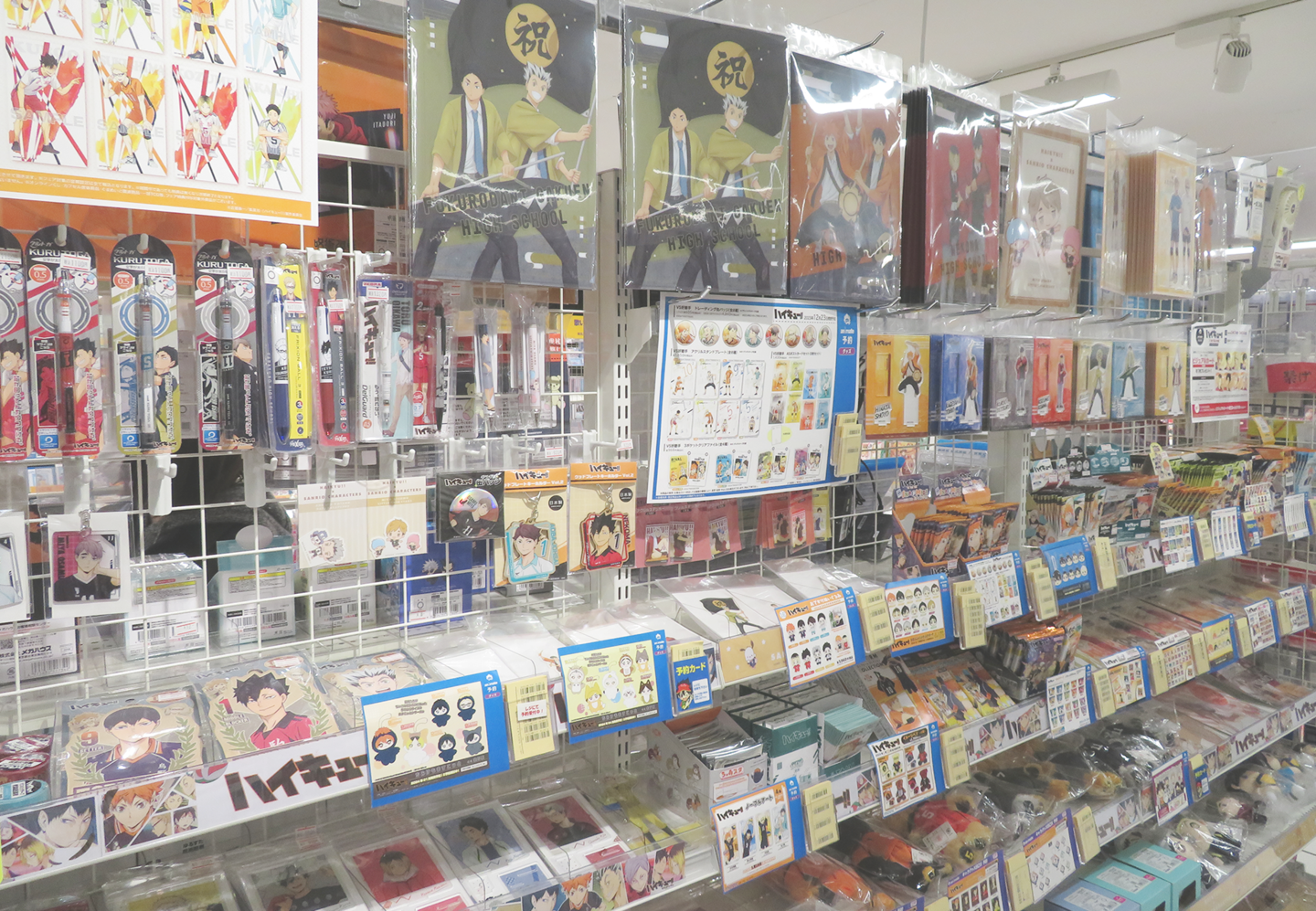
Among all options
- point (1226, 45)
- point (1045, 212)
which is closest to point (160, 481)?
point (1045, 212)

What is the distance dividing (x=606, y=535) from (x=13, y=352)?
950 mm

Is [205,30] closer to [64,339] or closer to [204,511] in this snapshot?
[64,339]

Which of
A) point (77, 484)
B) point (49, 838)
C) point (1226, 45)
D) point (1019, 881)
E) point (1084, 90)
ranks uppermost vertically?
point (1226, 45)

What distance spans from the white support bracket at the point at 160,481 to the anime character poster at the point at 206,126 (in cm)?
40

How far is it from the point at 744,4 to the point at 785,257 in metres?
0.48

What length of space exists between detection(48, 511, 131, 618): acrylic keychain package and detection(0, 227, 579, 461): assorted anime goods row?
10cm

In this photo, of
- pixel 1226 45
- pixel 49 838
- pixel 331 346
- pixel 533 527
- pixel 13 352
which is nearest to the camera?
pixel 49 838

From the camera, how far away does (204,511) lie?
4.47 ft

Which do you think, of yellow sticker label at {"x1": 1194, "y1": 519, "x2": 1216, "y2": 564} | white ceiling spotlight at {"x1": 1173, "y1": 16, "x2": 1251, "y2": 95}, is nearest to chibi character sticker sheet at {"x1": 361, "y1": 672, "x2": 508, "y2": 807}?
yellow sticker label at {"x1": 1194, "y1": 519, "x2": 1216, "y2": 564}

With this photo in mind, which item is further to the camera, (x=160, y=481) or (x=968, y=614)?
(x=968, y=614)

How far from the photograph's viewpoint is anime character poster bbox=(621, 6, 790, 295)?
1.53m

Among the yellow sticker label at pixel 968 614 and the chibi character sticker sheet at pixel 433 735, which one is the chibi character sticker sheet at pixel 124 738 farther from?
the yellow sticker label at pixel 968 614

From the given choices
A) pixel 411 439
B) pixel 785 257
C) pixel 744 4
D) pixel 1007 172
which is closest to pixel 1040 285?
pixel 1007 172

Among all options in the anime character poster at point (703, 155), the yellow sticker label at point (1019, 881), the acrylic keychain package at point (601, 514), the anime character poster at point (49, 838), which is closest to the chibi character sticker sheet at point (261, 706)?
the anime character poster at point (49, 838)
